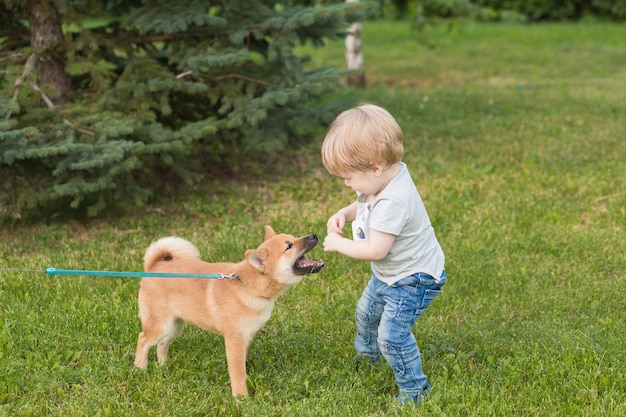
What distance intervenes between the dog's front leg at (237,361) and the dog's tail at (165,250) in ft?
2.14

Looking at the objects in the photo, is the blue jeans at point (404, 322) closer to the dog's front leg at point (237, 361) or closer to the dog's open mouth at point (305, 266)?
the dog's open mouth at point (305, 266)

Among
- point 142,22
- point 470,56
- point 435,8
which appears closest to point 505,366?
point 142,22

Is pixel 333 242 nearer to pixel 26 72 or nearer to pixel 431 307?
pixel 431 307


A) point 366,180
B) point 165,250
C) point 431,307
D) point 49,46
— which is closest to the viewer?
point 366,180

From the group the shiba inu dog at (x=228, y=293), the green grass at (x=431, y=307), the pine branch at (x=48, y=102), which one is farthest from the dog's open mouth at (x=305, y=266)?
the pine branch at (x=48, y=102)

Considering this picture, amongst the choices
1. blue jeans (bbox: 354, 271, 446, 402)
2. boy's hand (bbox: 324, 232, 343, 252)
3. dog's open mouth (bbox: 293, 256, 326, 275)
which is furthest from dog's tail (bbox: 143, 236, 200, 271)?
blue jeans (bbox: 354, 271, 446, 402)

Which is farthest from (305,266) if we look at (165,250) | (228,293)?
(165,250)

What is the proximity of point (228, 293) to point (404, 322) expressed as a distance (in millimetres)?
983

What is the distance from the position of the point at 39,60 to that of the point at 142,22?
1.10 meters

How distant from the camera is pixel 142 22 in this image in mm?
7070

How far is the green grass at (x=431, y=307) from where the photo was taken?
13.6 feet

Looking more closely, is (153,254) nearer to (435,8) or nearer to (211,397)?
(211,397)

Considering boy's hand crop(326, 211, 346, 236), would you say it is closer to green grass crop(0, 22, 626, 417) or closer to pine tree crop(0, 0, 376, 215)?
green grass crop(0, 22, 626, 417)

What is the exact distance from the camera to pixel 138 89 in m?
6.97
